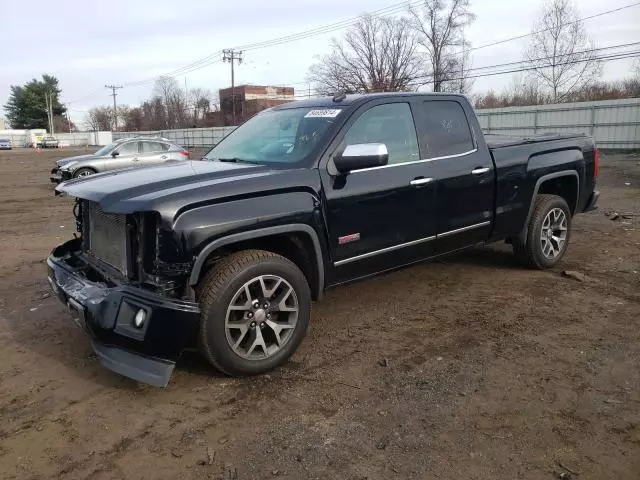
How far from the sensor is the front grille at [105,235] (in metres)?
3.52

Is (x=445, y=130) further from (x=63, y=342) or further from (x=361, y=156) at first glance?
(x=63, y=342)

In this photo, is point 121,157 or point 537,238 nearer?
point 537,238

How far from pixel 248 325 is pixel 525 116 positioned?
2716 cm

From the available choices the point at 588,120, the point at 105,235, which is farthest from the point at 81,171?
the point at 588,120

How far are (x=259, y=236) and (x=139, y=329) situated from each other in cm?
92

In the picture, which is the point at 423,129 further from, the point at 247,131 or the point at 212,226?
the point at 212,226

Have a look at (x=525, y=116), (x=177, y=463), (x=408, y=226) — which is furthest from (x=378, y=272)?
(x=525, y=116)

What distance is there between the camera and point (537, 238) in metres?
5.78

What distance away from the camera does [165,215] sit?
10.4 feet

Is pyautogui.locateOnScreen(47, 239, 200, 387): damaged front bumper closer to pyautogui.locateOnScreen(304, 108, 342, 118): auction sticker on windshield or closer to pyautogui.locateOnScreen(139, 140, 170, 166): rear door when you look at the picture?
pyautogui.locateOnScreen(304, 108, 342, 118): auction sticker on windshield

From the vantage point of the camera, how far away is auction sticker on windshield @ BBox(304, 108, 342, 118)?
167 inches

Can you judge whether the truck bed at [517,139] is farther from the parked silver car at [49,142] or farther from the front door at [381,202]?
the parked silver car at [49,142]

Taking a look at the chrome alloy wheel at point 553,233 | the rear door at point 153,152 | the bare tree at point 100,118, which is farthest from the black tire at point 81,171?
the bare tree at point 100,118

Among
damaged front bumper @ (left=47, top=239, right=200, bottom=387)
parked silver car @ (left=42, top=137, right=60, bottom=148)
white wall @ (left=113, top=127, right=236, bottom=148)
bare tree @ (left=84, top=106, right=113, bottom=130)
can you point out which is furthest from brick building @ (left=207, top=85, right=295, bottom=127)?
damaged front bumper @ (left=47, top=239, right=200, bottom=387)
